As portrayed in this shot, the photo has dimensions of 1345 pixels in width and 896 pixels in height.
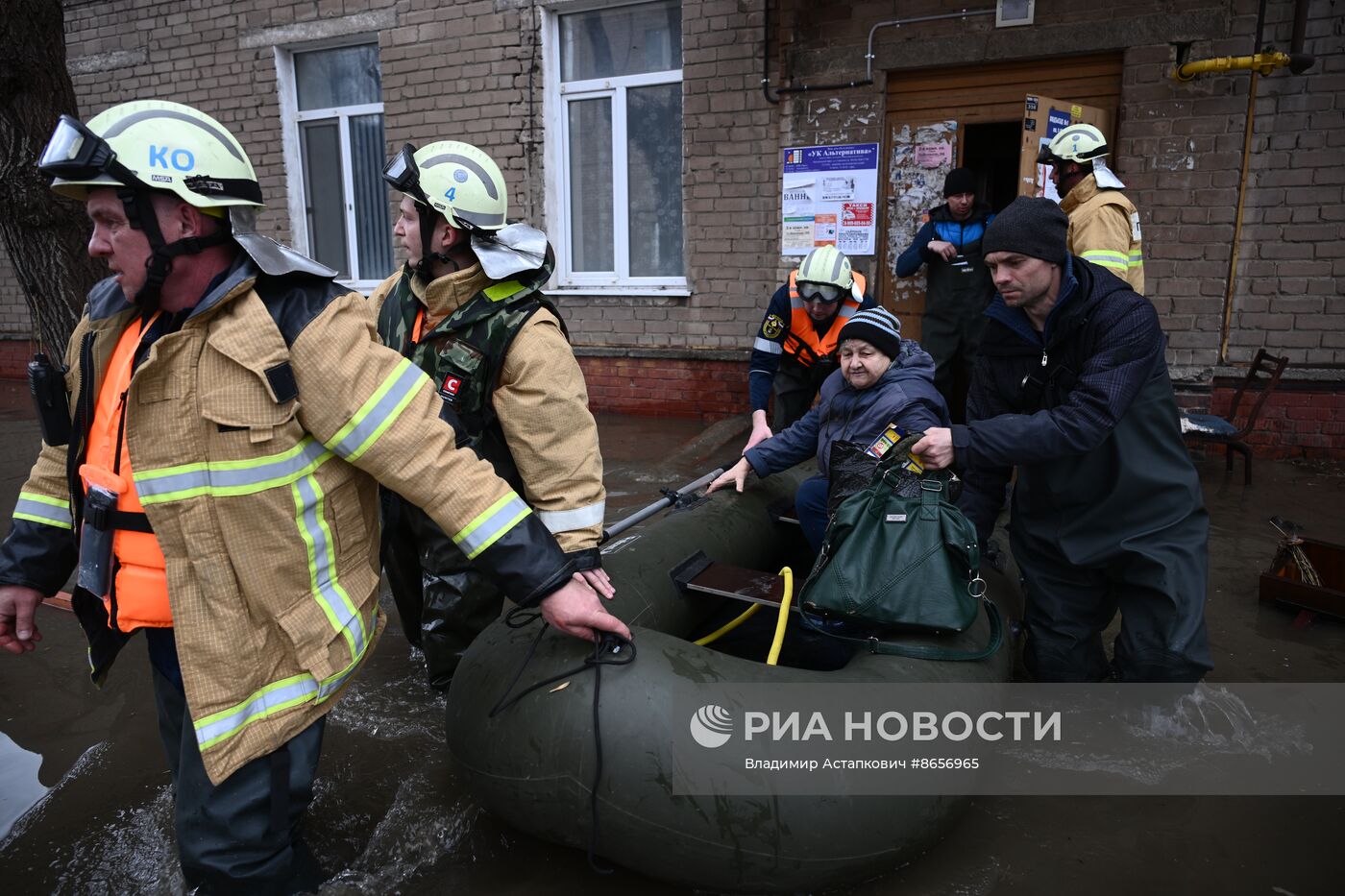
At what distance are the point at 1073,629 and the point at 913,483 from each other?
2.61 feet

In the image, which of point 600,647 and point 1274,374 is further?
point 1274,374

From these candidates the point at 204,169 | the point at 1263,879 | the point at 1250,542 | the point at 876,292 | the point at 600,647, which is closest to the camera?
the point at 204,169

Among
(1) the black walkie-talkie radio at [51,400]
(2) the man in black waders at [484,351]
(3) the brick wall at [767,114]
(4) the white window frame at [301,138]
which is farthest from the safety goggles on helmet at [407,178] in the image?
(4) the white window frame at [301,138]

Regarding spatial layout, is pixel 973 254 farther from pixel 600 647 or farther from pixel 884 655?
pixel 600 647

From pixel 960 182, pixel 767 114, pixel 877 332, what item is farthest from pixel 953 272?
pixel 877 332

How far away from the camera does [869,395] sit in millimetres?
2891

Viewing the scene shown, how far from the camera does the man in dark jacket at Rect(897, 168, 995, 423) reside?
514 cm

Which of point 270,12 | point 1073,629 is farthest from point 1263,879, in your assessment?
point 270,12

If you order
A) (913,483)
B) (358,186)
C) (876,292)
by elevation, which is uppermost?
(358,186)

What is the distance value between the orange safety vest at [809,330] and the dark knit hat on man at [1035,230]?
1.46 m

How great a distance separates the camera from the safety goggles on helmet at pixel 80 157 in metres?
1.35

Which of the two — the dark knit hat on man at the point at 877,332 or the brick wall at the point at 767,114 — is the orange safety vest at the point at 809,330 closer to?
the dark knit hat on man at the point at 877,332

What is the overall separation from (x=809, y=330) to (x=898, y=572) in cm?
206

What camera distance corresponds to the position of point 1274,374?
493 centimetres
